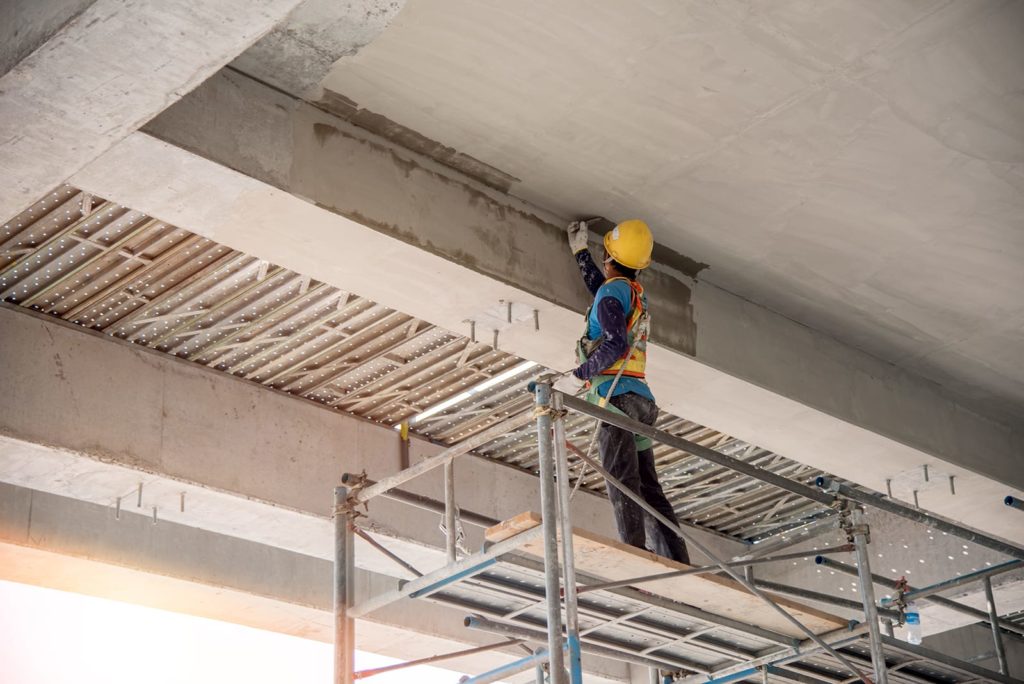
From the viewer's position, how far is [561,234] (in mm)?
9297

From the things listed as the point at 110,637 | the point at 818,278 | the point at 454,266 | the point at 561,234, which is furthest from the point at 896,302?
the point at 110,637

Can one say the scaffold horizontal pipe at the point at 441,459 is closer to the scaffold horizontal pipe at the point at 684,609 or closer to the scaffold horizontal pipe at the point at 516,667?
the scaffold horizontal pipe at the point at 684,609

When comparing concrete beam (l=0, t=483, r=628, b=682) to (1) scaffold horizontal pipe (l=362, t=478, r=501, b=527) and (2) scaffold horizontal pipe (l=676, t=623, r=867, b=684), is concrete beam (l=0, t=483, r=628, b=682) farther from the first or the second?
(2) scaffold horizontal pipe (l=676, t=623, r=867, b=684)

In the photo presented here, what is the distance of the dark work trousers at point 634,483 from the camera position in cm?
870

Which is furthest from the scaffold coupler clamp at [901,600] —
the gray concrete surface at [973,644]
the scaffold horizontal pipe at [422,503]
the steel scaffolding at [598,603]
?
the gray concrete surface at [973,644]

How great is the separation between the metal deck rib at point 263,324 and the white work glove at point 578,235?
6.03ft

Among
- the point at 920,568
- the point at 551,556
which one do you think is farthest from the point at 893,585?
the point at 551,556

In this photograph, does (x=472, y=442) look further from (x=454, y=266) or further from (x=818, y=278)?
(x=818, y=278)

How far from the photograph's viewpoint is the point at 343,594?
8836 mm

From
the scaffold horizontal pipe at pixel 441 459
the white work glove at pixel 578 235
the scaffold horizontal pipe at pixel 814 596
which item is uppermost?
the white work glove at pixel 578 235

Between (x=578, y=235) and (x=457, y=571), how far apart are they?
2.40 metres

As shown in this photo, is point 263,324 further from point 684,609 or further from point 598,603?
point 684,609

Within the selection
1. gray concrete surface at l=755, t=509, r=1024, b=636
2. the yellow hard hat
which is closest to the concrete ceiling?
the yellow hard hat

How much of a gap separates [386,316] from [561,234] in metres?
1.87
